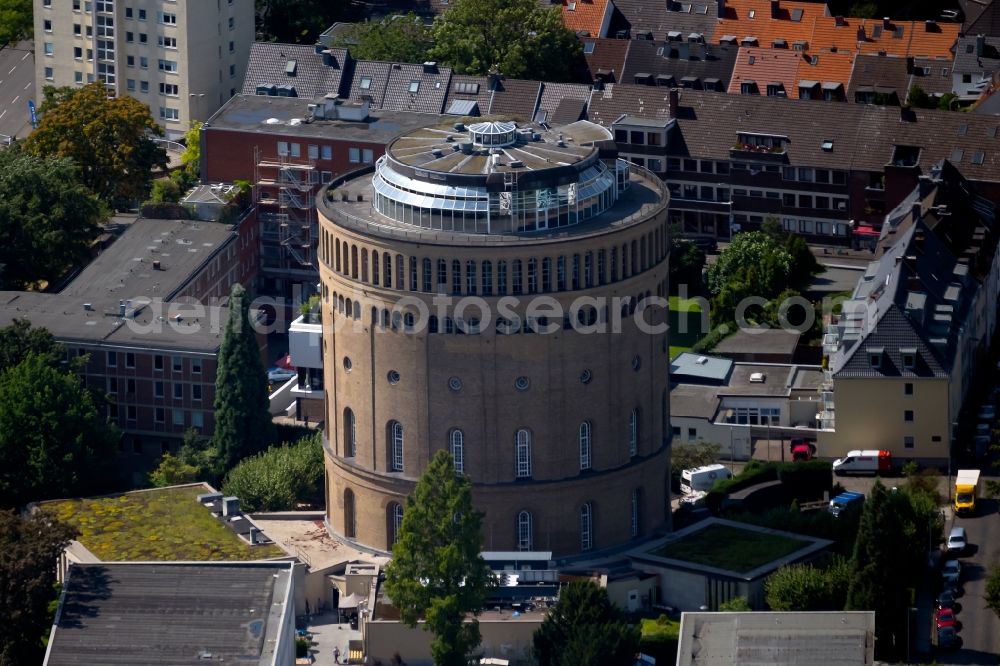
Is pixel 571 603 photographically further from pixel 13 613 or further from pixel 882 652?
pixel 13 613

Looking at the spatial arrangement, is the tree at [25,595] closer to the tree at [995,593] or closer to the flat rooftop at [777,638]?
the flat rooftop at [777,638]

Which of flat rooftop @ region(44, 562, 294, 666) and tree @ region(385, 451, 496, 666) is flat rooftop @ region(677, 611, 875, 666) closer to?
tree @ region(385, 451, 496, 666)

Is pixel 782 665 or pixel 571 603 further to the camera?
pixel 571 603

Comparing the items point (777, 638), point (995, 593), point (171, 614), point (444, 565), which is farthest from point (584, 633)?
point (995, 593)

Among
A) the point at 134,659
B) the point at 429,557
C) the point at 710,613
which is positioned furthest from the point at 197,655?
the point at 710,613

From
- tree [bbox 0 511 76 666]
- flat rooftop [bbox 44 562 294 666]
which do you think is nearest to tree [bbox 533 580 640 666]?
flat rooftop [bbox 44 562 294 666]

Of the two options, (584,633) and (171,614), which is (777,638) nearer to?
(584,633)
